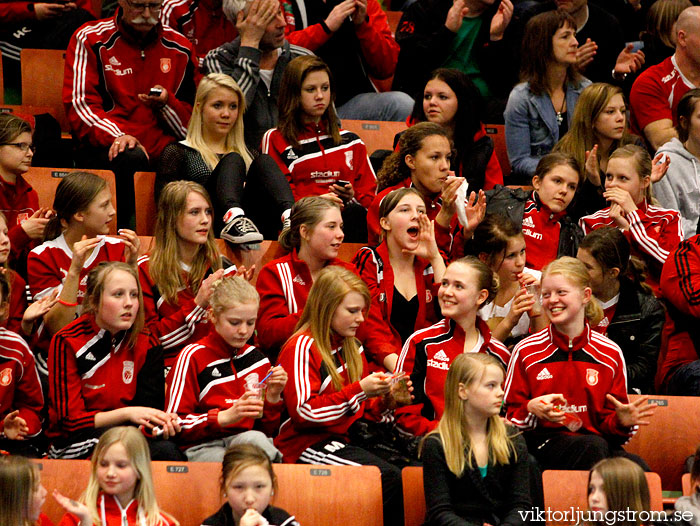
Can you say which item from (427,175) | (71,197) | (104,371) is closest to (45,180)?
(71,197)

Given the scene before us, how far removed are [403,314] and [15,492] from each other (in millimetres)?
2118

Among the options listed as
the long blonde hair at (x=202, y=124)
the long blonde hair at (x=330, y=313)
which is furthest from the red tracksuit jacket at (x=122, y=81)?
the long blonde hair at (x=330, y=313)

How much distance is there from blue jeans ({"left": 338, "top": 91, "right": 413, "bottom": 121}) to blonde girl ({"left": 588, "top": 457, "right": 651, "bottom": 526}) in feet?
12.0

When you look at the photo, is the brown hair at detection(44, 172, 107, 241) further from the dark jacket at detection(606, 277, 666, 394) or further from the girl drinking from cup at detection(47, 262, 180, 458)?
the dark jacket at detection(606, 277, 666, 394)

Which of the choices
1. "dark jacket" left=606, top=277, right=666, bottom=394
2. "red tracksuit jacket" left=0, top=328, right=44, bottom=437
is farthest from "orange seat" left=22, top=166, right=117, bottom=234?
"dark jacket" left=606, top=277, right=666, bottom=394

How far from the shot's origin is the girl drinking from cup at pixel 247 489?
12.4ft

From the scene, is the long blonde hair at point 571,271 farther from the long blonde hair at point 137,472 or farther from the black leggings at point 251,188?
the long blonde hair at point 137,472

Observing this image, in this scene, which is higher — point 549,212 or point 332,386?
point 549,212

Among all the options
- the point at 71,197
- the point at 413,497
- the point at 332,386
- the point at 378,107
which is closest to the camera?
the point at 413,497

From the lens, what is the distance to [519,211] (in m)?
5.73

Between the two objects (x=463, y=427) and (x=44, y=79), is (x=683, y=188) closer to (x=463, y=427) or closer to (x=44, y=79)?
(x=463, y=427)

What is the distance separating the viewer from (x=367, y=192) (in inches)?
242

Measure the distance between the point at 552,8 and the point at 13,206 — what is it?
4.04 m

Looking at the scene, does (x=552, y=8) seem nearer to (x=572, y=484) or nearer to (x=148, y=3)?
(x=148, y=3)
